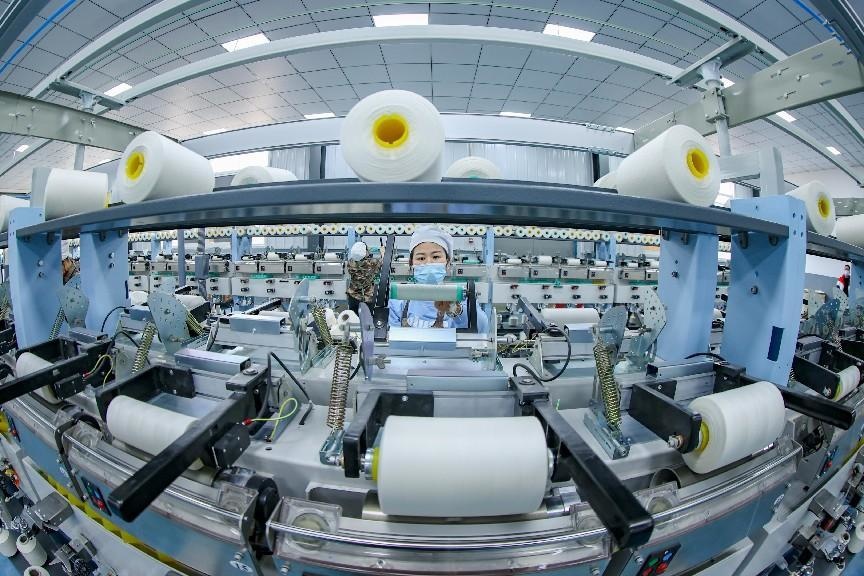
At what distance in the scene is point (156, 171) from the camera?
1.06 meters

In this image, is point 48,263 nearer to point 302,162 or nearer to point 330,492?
point 330,492

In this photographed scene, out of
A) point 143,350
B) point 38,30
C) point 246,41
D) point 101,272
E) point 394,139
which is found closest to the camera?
point 394,139

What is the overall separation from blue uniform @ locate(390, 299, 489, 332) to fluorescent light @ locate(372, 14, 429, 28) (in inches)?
131

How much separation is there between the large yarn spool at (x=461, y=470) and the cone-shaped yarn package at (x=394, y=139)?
29.8 inches

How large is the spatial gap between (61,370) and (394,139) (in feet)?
4.89

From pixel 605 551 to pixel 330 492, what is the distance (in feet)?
2.30

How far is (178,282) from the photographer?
16.4ft

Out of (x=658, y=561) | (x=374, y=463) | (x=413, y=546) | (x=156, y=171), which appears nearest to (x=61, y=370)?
(x=156, y=171)

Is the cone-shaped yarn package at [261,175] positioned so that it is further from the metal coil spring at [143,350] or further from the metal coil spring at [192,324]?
the metal coil spring at [143,350]

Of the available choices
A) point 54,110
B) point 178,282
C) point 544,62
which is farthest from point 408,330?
point 178,282

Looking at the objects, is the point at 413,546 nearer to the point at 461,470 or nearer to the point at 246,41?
the point at 461,470

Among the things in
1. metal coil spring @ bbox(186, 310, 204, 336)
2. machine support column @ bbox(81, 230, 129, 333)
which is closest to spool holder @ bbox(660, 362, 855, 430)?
metal coil spring @ bbox(186, 310, 204, 336)

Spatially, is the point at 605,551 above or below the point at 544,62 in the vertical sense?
below

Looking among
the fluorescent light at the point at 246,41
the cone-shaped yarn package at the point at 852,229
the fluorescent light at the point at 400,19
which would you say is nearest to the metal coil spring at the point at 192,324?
the fluorescent light at the point at 400,19
